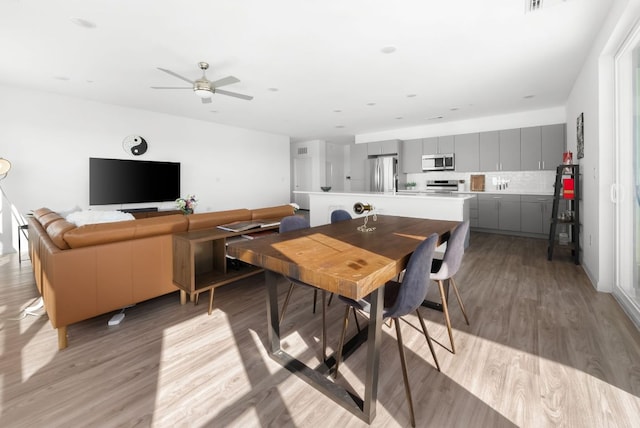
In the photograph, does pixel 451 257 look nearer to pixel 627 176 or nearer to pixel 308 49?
pixel 627 176

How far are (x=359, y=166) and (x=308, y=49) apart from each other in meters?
5.21

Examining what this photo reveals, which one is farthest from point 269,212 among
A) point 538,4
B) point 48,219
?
point 538,4

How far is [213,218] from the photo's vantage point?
281 centimetres

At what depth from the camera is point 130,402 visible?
1495mm

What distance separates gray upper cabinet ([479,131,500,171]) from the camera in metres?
6.16

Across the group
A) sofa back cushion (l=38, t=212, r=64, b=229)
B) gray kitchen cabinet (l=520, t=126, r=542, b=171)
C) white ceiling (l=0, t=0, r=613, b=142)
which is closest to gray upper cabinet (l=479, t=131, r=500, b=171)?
gray kitchen cabinet (l=520, t=126, r=542, b=171)

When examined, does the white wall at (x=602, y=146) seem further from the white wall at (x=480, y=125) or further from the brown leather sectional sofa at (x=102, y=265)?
the brown leather sectional sofa at (x=102, y=265)

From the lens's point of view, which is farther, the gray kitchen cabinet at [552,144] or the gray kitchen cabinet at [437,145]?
the gray kitchen cabinet at [437,145]

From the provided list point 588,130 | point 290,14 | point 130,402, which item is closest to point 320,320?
point 130,402

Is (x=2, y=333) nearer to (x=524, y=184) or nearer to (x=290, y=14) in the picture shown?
(x=290, y=14)

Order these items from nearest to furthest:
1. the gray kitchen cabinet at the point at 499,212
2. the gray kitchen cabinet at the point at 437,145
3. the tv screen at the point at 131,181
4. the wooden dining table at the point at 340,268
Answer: the wooden dining table at the point at 340,268 < the tv screen at the point at 131,181 < the gray kitchen cabinet at the point at 499,212 < the gray kitchen cabinet at the point at 437,145

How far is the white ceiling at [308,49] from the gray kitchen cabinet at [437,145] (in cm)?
150

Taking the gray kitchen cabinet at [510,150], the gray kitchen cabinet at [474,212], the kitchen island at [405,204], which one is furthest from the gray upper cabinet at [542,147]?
the kitchen island at [405,204]

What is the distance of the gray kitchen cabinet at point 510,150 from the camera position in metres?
5.93
